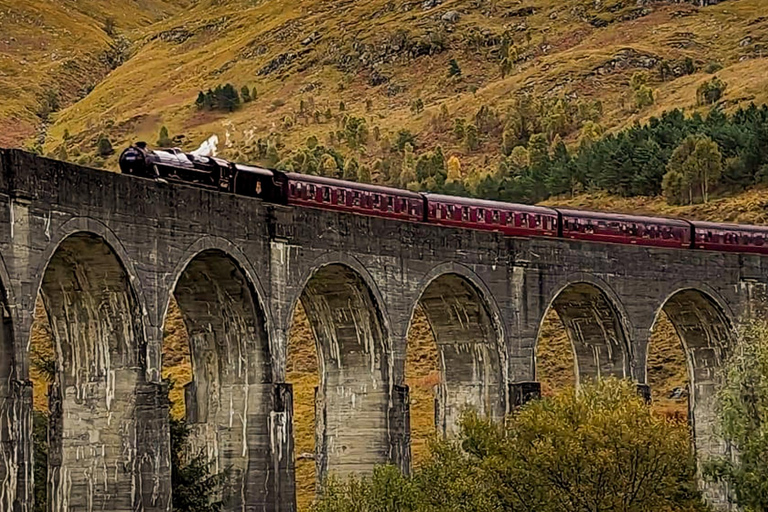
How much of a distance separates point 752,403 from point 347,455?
12.3m

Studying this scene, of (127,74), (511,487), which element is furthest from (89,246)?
(127,74)

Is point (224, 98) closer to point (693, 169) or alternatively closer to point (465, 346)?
point (693, 169)

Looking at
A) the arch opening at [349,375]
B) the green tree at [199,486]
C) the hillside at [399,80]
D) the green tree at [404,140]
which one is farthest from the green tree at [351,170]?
the green tree at [199,486]

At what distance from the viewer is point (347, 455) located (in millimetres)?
51031

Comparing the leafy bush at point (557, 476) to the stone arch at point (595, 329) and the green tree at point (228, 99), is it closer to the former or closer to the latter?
the stone arch at point (595, 329)

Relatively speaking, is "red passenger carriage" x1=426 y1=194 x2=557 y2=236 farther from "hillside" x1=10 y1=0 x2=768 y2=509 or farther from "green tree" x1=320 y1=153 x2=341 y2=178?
"green tree" x1=320 y1=153 x2=341 y2=178

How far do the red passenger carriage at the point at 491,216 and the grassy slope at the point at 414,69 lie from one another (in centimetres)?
6659

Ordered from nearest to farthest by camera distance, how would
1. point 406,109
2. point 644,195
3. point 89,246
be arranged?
point 89,246 → point 644,195 → point 406,109

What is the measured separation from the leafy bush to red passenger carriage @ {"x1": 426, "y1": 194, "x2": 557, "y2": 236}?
1461 cm

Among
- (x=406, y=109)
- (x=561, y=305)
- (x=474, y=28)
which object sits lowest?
(x=561, y=305)

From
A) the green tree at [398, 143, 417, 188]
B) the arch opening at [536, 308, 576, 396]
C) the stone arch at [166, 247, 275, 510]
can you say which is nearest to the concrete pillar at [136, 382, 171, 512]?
the stone arch at [166, 247, 275, 510]

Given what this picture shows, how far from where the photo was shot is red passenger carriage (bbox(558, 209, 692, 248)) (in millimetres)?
59875

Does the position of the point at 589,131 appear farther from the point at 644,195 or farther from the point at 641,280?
the point at 641,280

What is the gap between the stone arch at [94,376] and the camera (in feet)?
135
